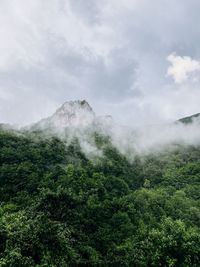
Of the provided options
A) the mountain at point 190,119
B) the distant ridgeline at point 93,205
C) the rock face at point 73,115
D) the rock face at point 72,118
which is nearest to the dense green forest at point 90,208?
the distant ridgeline at point 93,205

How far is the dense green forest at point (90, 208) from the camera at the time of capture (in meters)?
38.8

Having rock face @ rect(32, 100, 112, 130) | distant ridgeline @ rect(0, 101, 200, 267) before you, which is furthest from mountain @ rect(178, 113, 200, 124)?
distant ridgeline @ rect(0, 101, 200, 267)

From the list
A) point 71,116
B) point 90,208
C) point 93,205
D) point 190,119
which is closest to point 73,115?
point 71,116

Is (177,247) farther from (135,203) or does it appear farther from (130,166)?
(130,166)

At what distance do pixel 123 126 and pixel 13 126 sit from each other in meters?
48.9

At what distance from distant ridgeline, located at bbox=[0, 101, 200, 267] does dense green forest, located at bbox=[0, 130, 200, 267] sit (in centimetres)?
13

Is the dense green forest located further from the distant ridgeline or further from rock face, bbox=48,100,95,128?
rock face, bbox=48,100,95,128

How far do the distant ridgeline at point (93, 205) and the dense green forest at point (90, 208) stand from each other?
13 cm

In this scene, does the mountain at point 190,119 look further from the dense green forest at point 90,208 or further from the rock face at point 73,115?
the dense green forest at point 90,208

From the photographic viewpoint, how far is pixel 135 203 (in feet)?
211

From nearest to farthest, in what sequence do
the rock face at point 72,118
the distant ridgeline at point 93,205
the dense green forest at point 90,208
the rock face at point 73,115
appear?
1. the dense green forest at point 90,208
2. the distant ridgeline at point 93,205
3. the rock face at point 72,118
4. the rock face at point 73,115

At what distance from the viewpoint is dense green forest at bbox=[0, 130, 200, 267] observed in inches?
1529

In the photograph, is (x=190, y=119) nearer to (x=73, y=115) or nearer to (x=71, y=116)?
(x=73, y=115)

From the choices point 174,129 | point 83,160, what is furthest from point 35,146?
point 174,129
